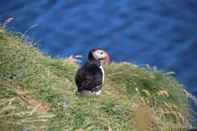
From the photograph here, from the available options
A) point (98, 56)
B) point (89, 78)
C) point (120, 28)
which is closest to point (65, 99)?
point (89, 78)

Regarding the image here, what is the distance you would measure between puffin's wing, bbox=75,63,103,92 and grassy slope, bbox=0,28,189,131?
16 cm

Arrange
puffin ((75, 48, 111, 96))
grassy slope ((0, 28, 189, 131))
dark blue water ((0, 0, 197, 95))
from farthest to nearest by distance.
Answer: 1. dark blue water ((0, 0, 197, 95))
2. puffin ((75, 48, 111, 96))
3. grassy slope ((0, 28, 189, 131))

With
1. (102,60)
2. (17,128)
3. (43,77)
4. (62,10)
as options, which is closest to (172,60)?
(62,10)

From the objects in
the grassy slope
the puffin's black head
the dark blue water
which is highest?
the dark blue water

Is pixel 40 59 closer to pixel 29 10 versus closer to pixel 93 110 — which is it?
pixel 93 110

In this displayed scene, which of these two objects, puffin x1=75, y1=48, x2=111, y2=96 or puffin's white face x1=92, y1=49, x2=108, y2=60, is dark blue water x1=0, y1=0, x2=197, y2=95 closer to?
puffin's white face x1=92, y1=49, x2=108, y2=60

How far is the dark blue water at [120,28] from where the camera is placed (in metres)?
13.4

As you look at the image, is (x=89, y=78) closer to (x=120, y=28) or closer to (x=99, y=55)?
(x=99, y=55)

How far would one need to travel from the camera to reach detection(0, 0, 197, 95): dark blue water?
1344 cm

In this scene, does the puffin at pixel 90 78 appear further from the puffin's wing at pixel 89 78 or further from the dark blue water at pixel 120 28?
the dark blue water at pixel 120 28

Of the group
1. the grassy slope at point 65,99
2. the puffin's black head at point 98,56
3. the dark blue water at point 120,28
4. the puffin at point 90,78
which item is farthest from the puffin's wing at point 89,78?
the dark blue water at point 120,28

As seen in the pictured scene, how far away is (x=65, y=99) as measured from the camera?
7020 mm

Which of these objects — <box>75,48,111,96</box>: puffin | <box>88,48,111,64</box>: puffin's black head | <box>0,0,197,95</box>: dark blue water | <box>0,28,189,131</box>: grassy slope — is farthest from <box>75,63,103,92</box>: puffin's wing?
<box>0,0,197,95</box>: dark blue water

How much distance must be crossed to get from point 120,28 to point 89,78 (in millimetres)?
6510
